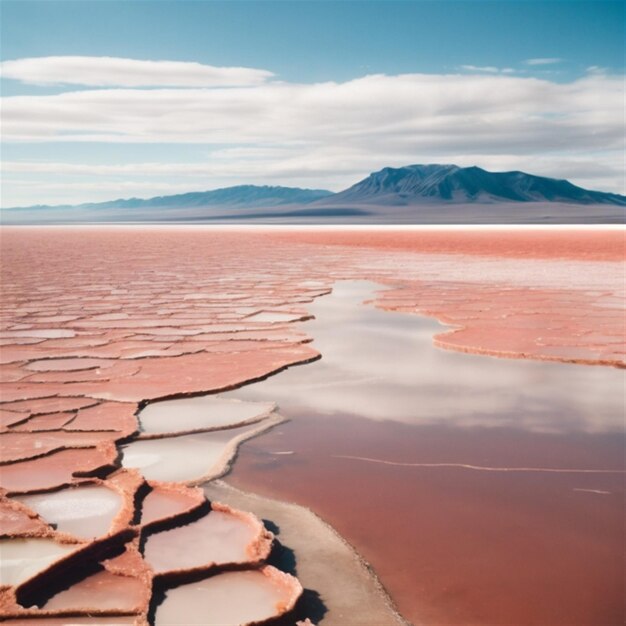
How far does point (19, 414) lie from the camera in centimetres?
441

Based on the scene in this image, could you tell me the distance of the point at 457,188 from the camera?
156 m

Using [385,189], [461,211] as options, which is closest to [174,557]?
[461,211]

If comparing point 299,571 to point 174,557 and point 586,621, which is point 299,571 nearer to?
point 174,557

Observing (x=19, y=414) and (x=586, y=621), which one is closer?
(x=586, y=621)

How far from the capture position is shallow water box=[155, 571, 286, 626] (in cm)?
227

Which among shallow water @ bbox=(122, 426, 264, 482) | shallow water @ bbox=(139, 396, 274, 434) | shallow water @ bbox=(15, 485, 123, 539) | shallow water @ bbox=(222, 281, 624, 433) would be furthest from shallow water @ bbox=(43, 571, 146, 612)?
shallow water @ bbox=(222, 281, 624, 433)

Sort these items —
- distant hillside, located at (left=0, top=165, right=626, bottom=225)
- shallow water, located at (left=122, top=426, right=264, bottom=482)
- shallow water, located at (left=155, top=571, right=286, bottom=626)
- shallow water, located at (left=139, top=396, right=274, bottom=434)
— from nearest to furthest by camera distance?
shallow water, located at (left=155, top=571, right=286, bottom=626), shallow water, located at (left=122, top=426, right=264, bottom=482), shallow water, located at (left=139, top=396, right=274, bottom=434), distant hillside, located at (left=0, top=165, right=626, bottom=225)

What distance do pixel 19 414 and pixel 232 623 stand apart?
2.64 meters

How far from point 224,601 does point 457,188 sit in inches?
6247

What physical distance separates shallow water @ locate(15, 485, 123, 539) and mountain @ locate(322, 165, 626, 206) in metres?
143

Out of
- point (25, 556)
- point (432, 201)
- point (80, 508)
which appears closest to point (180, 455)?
point (80, 508)

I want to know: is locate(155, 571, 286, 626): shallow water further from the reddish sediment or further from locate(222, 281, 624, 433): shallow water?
locate(222, 281, 624, 433): shallow water

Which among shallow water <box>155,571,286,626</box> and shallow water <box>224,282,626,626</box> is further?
shallow water <box>224,282,626,626</box>

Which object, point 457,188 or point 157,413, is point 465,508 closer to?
point 157,413
